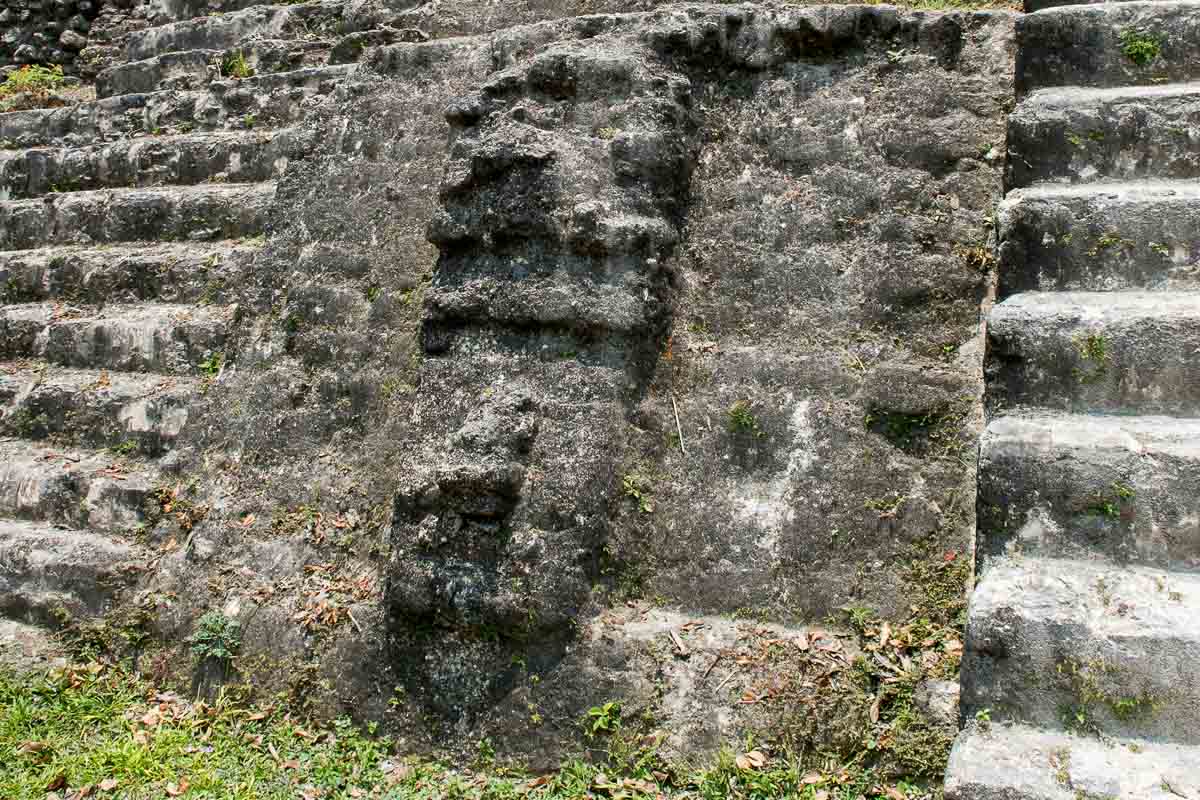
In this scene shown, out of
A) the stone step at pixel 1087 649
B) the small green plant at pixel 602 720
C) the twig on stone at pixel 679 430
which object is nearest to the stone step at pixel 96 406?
the twig on stone at pixel 679 430

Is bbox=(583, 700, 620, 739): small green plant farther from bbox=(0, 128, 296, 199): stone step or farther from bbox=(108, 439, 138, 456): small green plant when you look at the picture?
bbox=(0, 128, 296, 199): stone step

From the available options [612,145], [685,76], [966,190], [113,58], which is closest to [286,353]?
[612,145]

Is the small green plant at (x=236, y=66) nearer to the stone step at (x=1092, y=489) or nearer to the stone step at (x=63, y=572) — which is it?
the stone step at (x=63, y=572)

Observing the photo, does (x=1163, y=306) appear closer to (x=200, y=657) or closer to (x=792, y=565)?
(x=792, y=565)

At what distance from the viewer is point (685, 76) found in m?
4.35

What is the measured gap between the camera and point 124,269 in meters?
6.05

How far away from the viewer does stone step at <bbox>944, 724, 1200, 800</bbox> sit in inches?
96.8

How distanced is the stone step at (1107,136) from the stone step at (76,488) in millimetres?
3856

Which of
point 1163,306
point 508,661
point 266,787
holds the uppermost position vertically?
point 1163,306

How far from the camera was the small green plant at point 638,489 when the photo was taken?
3.89 metres

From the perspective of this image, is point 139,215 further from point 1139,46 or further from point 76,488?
point 1139,46

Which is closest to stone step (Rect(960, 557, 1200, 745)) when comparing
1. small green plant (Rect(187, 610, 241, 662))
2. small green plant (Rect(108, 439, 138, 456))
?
small green plant (Rect(187, 610, 241, 662))

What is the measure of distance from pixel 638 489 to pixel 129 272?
3483 millimetres

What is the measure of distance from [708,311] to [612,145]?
695 millimetres
